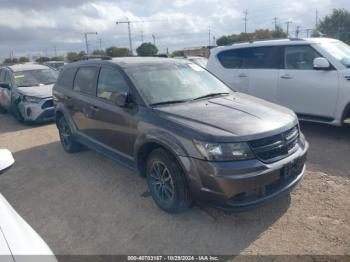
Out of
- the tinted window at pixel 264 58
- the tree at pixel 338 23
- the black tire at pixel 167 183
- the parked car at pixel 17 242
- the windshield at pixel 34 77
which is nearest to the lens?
the parked car at pixel 17 242

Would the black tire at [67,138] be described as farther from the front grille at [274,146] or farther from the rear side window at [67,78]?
the front grille at [274,146]

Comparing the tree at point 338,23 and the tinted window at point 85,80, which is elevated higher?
the tree at point 338,23

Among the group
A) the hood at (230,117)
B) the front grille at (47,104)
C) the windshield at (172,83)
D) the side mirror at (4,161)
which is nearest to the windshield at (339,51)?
the windshield at (172,83)

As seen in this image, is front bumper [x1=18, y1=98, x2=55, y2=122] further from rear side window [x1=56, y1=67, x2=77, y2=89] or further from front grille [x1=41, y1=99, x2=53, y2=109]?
rear side window [x1=56, y1=67, x2=77, y2=89]

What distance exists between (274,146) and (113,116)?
7.05ft

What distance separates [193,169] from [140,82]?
1.51m

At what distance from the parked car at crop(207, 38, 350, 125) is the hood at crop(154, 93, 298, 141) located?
2377 millimetres

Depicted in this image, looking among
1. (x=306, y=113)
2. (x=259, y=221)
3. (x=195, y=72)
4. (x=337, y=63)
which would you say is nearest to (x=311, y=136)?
(x=306, y=113)

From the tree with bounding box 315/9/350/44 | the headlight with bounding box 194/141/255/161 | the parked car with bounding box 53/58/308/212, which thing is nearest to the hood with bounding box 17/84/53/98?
the parked car with bounding box 53/58/308/212

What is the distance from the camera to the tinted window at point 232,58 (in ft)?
23.5

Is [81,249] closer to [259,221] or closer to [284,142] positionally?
[259,221]

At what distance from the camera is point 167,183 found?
3.50 metres

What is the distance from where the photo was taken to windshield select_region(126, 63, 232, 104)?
390 centimetres

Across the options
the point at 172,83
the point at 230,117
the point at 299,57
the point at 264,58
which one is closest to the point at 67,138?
the point at 172,83
